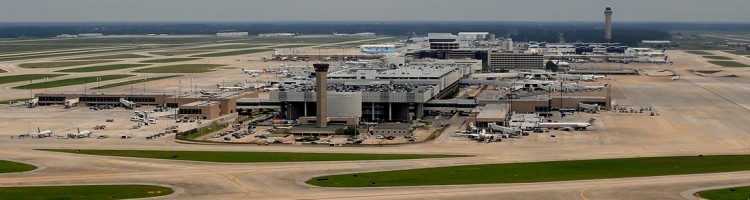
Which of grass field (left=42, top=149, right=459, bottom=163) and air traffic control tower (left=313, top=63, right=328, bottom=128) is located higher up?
air traffic control tower (left=313, top=63, right=328, bottom=128)

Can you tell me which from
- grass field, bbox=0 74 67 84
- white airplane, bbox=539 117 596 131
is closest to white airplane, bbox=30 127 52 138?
white airplane, bbox=539 117 596 131

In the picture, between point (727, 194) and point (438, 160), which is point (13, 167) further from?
point (727, 194)

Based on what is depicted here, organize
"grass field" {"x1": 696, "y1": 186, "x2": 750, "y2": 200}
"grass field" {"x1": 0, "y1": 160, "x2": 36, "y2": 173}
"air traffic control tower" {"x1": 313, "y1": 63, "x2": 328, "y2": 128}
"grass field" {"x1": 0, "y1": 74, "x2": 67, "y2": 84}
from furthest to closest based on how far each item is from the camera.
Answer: "grass field" {"x1": 0, "y1": 74, "x2": 67, "y2": 84} < "air traffic control tower" {"x1": 313, "y1": 63, "x2": 328, "y2": 128} < "grass field" {"x1": 0, "y1": 160, "x2": 36, "y2": 173} < "grass field" {"x1": 696, "y1": 186, "x2": 750, "y2": 200}

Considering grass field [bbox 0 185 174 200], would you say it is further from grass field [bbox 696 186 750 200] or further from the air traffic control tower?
the air traffic control tower

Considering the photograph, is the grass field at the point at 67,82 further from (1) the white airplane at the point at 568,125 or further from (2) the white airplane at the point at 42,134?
(1) the white airplane at the point at 568,125

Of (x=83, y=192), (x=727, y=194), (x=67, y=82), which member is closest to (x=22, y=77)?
(x=67, y=82)

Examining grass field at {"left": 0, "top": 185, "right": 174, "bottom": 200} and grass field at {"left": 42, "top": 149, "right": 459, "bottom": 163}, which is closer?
grass field at {"left": 0, "top": 185, "right": 174, "bottom": 200}

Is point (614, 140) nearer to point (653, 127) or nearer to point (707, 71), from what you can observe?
point (653, 127)
